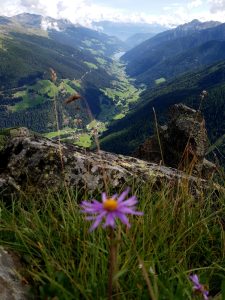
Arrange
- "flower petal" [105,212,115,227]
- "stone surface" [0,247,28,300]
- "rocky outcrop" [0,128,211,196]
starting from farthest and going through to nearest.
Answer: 1. "rocky outcrop" [0,128,211,196]
2. "stone surface" [0,247,28,300]
3. "flower petal" [105,212,115,227]

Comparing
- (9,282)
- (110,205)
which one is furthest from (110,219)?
(9,282)

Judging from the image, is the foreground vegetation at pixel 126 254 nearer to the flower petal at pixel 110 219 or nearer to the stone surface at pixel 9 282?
the stone surface at pixel 9 282

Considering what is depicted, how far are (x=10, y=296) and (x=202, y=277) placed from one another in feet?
6.79

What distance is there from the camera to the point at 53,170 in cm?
872

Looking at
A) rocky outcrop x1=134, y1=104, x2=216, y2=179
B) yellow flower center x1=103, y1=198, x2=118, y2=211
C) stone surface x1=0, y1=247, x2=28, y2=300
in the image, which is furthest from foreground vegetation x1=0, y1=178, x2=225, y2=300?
rocky outcrop x1=134, y1=104, x2=216, y2=179

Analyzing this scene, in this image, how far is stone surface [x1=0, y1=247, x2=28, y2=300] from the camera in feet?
12.9

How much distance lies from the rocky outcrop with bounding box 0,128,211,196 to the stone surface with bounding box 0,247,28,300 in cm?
315

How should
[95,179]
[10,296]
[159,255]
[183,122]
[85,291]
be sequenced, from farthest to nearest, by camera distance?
[183,122] < [95,179] < [159,255] < [10,296] < [85,291]

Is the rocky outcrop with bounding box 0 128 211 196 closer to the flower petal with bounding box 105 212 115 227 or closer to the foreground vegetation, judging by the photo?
the foreground vegetation

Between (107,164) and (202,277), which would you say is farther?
(107,164)

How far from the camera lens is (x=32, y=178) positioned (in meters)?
8.65

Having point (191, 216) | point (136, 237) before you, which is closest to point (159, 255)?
point (136, 237)

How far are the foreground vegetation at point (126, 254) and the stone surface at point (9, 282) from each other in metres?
0.14

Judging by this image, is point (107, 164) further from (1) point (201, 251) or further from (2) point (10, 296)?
(2) point (10, 296)
